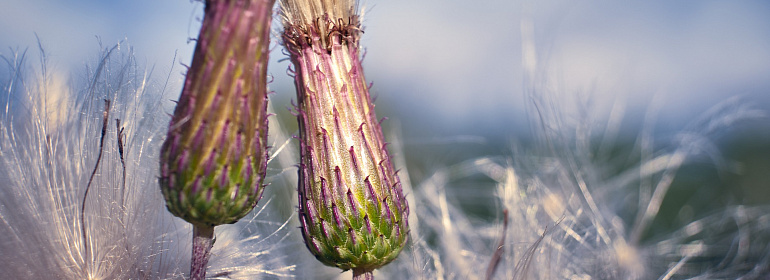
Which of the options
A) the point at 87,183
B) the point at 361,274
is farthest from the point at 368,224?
the point at 87,183

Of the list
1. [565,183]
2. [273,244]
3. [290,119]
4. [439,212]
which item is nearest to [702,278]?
[565,183]

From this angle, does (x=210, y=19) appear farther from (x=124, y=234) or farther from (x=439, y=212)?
(x=439, y=212)

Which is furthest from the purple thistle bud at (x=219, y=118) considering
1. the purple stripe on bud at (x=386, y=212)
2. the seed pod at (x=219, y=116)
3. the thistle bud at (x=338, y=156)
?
the purple stripe on bud at (x=386, y=212)

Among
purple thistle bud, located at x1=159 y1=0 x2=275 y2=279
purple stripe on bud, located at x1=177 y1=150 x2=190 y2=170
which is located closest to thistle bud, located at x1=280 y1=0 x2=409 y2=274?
purple thistle bud, located at x1=159 y1=0 x2=275 y2=279

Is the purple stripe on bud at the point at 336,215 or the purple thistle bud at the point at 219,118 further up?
the purple thistle bud at the point at 219,118

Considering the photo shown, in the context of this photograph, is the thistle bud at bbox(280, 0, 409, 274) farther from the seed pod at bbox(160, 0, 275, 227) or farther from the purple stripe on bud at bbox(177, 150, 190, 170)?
the purple stripe on bud at bbox(177, 150, 190, 170)

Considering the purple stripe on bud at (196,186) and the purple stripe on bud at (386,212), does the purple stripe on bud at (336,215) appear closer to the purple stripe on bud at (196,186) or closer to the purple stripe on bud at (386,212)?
the purple stripe on bud at (386,212)
